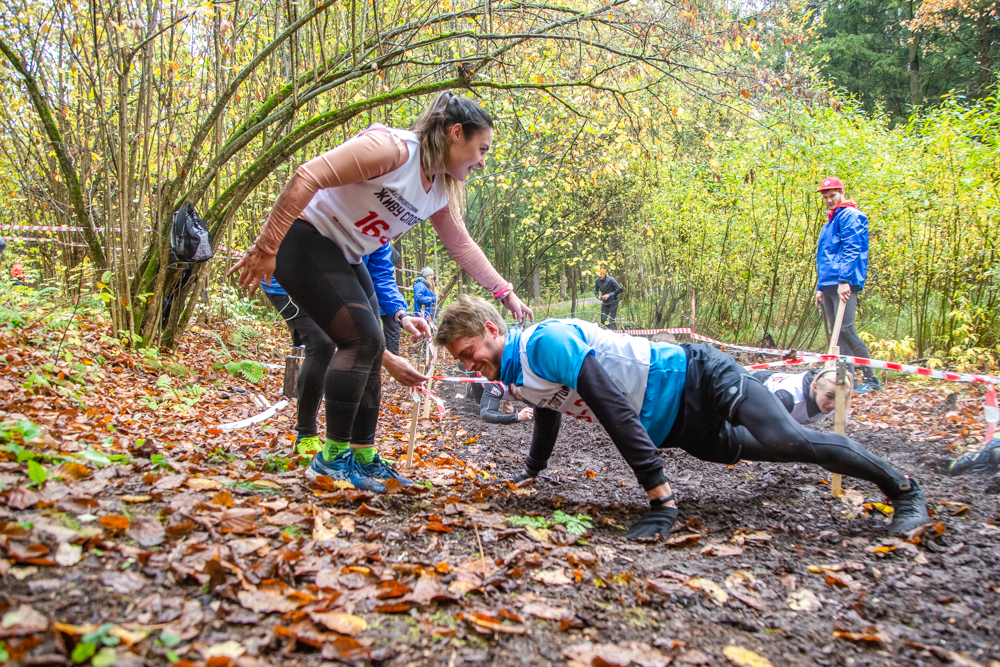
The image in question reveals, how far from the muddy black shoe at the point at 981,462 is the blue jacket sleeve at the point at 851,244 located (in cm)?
252

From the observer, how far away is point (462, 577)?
74.0 inches

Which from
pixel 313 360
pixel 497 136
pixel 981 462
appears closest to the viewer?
pixel 313 360

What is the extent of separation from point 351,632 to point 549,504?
1581 millimetres

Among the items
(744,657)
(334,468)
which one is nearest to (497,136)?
(334,468)

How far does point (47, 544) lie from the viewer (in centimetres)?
162

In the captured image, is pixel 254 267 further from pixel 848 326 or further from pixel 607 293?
pixel 607 293

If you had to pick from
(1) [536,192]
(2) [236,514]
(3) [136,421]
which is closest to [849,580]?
(2) [236,514]

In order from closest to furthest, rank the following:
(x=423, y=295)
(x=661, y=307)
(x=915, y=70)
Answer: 1. (x=423, y=295)
2. (x=661, y=307)
3. (x=915, y=70)

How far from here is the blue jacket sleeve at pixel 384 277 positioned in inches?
140

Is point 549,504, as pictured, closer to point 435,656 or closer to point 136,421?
point 435,656

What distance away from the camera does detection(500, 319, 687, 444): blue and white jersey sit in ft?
8.90

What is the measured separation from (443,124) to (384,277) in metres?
1.29

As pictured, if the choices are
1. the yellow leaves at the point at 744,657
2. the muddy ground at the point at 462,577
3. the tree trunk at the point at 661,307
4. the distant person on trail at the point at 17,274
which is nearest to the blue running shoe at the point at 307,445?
the muddy ground at the point at 462,577

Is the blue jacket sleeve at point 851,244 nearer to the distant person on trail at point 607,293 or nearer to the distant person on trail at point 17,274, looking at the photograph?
the distant person on trail at point 607,293
